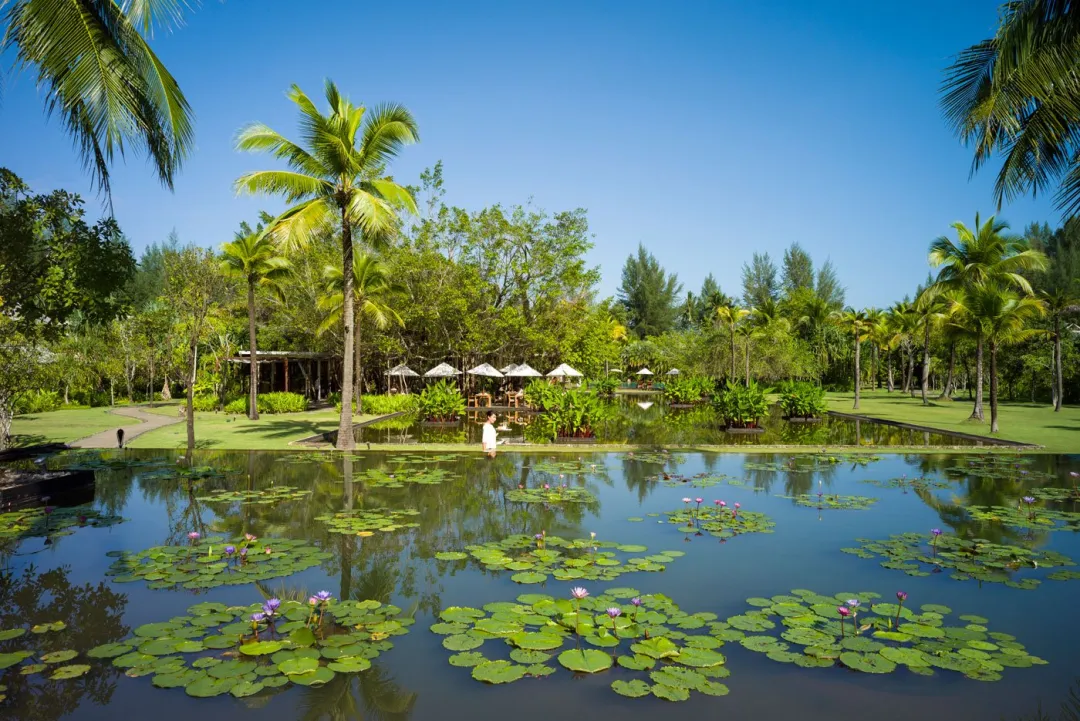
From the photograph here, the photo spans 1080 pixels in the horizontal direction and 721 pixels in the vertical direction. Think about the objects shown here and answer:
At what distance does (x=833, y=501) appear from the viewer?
10812 millimetres

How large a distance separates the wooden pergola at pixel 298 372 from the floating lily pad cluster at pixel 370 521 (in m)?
25.8

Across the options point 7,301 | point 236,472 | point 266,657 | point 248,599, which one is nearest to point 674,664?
point 266,657

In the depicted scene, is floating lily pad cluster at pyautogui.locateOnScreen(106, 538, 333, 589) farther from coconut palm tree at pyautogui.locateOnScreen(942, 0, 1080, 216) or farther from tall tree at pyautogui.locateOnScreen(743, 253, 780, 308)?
tall tree at pyautogui.locateOnScreen(743, 253, 780, 308)

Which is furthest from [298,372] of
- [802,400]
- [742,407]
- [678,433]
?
[802,400]

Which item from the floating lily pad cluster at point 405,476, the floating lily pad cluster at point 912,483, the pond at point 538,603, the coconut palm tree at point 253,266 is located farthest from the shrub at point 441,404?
the floating lily pad cluster at point 912,483

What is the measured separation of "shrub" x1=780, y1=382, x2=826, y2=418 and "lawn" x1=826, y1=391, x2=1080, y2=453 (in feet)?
9.01

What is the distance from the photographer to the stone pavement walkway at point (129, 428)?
17.5 m

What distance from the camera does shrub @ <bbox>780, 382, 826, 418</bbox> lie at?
26.5 m

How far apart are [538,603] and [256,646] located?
2403 millimetres

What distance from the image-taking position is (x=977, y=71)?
9352mm

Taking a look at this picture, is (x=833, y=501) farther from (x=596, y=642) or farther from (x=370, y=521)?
(x=370, y=521)

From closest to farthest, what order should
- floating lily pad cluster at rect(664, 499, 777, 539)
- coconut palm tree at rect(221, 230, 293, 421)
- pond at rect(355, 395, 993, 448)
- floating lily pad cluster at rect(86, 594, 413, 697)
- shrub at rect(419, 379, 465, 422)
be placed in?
1. floating lily pad cluster at rect(86, 594, 413, 697)
2. floating lily pad cluster at rect(664, 499, 777, 539)
3. pond at rect(355, 395, 993, 448)
4. shrub at rect(419, 379, 465, 422)
5. coconut palm tree at rect(221, 230, 293, 421)

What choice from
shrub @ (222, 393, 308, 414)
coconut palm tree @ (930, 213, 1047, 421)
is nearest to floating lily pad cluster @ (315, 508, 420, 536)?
shrub @ (222, 393, 308, 414)

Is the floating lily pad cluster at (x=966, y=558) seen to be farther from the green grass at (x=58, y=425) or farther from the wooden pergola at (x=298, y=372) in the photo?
the wooden pergola at (x=298, y=372)
